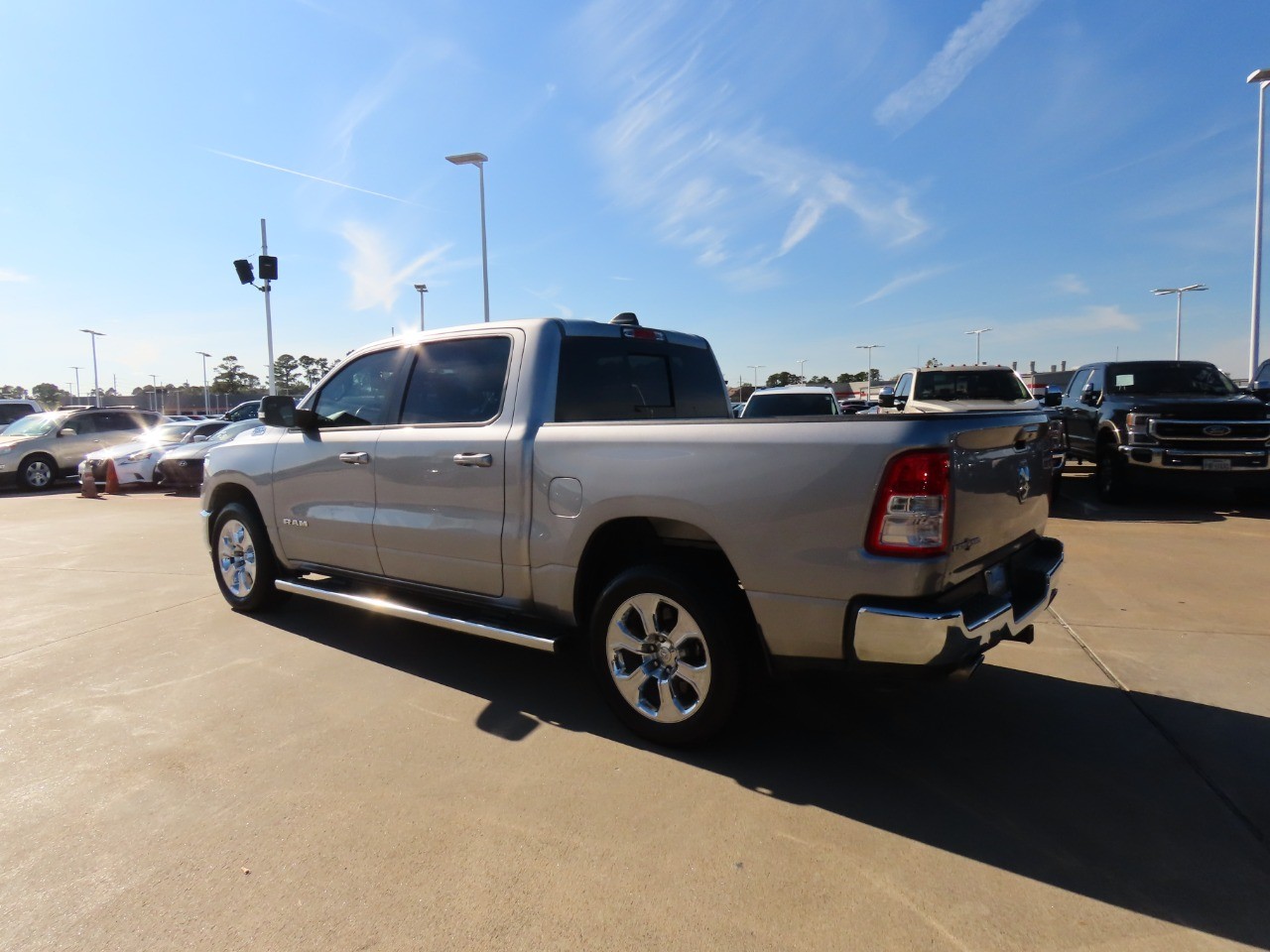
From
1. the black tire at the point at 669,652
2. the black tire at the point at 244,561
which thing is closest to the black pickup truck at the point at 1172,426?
the black tire at the point at 669,652

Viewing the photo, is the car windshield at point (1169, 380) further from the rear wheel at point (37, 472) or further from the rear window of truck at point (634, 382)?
the rear wheel at point (37, 472)

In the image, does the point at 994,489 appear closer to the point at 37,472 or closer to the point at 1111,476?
the point at 1111,476

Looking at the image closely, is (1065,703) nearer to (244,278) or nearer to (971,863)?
(971,863)

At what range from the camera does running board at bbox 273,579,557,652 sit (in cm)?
359

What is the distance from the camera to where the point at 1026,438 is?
10.9 ft

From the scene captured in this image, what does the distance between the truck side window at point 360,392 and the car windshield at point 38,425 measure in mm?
15944

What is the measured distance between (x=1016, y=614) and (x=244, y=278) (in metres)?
22.1

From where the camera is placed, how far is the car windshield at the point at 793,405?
36.6 feet

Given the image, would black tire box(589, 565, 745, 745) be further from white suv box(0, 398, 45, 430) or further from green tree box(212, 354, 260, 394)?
green tree box(212, 354, 260, 394)

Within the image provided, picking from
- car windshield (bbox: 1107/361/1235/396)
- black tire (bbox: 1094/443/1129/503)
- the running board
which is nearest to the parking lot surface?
the running board

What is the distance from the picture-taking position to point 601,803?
2.90 meters

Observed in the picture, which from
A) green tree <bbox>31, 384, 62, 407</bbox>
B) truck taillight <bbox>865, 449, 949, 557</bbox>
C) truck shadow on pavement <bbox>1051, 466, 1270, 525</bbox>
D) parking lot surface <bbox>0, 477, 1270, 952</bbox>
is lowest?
parking lot surface <bbox>0, 477, 1270, 952</bbox>

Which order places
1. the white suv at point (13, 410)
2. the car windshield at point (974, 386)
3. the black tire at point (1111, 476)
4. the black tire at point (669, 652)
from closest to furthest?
the black tire at point (669, 652) < the black tire at point (1111, 476) < the car windshield at point (974, 386) < the white suv at point (13, 410)

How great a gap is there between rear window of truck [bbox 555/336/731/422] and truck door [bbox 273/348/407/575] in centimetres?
126
